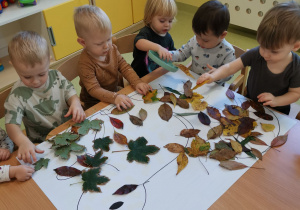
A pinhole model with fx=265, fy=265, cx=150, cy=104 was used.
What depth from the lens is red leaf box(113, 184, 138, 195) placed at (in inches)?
26.6

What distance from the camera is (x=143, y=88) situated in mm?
1021

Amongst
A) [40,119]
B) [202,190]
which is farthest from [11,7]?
[202,190]

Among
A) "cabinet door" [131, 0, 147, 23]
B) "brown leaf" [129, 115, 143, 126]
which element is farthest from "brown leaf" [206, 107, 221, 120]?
"cabinet door" [131, 0, 147, 23]

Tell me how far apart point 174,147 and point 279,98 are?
414mm

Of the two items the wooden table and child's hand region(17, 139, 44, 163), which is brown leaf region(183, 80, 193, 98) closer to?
the wooden table

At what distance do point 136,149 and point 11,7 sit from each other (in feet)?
Result: 6.16

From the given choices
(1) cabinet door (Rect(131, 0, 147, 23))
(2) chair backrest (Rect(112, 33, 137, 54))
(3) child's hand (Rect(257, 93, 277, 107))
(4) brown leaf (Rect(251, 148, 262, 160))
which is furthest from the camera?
(1) cabinet door (Rect(131, 0, 147, 23))

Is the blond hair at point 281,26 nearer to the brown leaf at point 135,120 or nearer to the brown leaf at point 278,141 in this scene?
the brown leaf at point 278,141

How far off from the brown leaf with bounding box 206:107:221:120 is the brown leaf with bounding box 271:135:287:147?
18 centimetres

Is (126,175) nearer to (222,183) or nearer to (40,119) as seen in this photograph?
(222,183)

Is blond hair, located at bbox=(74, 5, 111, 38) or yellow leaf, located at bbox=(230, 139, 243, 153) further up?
blond hair, located at bbox=(74, 5, 111, 38)

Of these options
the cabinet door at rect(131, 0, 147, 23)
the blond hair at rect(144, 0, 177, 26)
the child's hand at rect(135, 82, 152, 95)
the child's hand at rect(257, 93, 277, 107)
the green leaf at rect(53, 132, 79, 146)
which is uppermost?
the blond hair at rect(144, 0, 177, 26)

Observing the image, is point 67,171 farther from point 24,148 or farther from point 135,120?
point 135,120

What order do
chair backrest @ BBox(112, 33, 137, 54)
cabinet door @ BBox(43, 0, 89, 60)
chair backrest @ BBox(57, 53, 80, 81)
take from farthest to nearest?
cabinet door @ BBox(43, 0, 89, 60) < chair backrest @ BBox(112, 33, 137, 54) < chair backrest @ BBox(57, 53, 80, 81)
